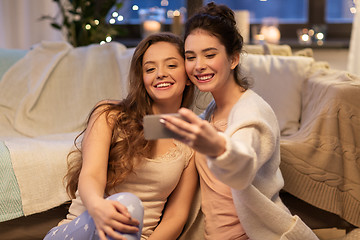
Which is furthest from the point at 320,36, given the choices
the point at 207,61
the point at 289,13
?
the point at 207,61

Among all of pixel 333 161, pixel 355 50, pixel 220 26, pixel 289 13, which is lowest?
pixel 333 161

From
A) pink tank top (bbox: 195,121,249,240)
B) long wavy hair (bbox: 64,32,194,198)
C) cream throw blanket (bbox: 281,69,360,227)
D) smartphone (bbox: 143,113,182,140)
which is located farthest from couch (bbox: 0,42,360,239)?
smartphone (bbox: 143,113,182,140)

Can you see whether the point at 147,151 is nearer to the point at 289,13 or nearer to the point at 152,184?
the point at 152,184

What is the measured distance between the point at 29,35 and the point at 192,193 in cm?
221

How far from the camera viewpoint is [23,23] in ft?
11.0

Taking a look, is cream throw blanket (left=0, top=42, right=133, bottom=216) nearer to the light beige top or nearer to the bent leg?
the light beige top

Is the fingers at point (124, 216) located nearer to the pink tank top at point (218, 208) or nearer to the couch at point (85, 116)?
the pink tank top at point (218, 208)

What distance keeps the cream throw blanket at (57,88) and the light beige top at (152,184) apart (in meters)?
0.61

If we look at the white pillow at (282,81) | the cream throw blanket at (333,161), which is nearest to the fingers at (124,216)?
the cream throw blanket at (333,161)

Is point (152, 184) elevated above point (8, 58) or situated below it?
below

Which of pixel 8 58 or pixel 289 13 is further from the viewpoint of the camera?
pixel 289 13

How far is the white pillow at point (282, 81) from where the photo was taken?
2.36m

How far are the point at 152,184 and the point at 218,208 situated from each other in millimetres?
215

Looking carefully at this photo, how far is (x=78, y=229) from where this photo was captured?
130cm
